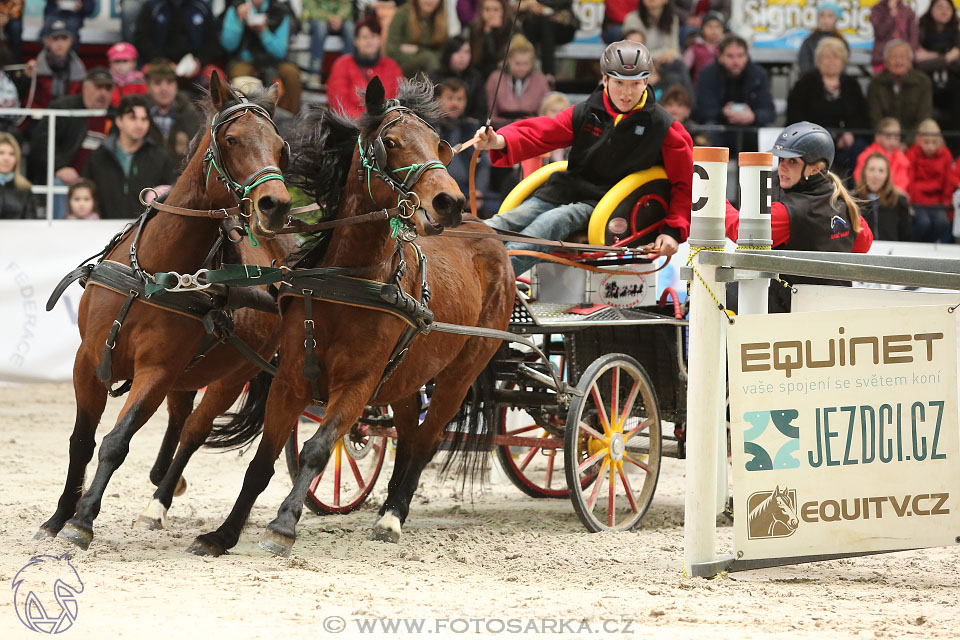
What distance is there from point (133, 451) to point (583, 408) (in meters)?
3.49

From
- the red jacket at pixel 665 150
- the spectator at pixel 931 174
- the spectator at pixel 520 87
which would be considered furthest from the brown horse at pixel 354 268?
the spectator at pixel 931 174

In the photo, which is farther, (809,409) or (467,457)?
(467,457)

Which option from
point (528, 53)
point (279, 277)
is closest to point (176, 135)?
point (528, 53)

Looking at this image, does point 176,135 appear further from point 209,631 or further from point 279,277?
point 209,631

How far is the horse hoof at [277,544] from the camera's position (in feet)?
15.4

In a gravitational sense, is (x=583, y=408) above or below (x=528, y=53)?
below

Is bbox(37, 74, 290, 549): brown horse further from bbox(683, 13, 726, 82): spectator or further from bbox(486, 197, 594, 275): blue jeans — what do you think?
bbox(683, 13, 726, 82): spectator

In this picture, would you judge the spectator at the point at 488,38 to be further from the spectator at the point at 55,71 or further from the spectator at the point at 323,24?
the spectator at the point at 55,71

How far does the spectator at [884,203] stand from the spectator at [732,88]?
5.17ft

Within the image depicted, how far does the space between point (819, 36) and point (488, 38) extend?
3394 mm

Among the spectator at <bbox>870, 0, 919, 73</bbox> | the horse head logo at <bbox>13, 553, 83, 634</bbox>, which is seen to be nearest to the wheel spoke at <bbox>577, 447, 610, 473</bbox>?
the horse head logo at <bbox>13, 553, 83, 634</bbox>

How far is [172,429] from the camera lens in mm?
5965

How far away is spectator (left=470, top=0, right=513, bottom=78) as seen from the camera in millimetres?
11750

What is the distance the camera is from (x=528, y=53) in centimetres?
1123
